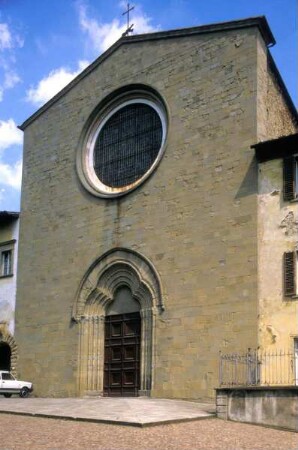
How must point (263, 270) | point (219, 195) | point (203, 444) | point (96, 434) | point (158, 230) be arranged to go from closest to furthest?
point (203, 444) < point (96, 434) < point (263, 270) < point (219, 195) < point (158, 230)

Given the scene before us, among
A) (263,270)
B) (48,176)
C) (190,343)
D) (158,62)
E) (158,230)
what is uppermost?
(158,62)

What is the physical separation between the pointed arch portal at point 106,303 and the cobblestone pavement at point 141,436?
6993 mm

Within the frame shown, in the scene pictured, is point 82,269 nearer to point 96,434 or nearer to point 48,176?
point 48,176

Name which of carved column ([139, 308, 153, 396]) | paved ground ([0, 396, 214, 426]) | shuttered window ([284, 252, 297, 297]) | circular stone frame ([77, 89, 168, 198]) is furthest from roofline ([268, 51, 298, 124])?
paved ground ([0, 396, 214, 426])

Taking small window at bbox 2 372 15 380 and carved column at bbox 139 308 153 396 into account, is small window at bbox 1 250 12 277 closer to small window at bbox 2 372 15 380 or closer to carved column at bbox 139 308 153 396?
small window at bbox 2 372 15 380

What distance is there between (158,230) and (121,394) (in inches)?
226

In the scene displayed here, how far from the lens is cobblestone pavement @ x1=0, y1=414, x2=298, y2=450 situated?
12320 mm

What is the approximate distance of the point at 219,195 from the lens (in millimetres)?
21141

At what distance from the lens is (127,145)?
25141mm

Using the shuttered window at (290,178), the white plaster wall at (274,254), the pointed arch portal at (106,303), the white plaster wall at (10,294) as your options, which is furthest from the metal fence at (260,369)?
the white plaster wall at (10,294)

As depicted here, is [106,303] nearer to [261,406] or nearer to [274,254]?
[274,254]

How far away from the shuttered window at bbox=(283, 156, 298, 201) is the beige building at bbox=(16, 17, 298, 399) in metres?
0.25

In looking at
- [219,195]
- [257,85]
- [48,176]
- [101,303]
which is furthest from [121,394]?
[257,85]

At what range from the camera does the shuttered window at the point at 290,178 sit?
19531 mm
